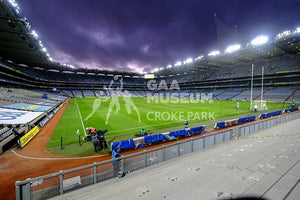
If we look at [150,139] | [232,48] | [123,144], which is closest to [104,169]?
[123,144]

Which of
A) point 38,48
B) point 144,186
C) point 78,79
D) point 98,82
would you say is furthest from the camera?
point 98,82

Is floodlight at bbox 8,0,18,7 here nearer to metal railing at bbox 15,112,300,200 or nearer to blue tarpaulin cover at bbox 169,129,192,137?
metal railing at bbox 15,112,300,200

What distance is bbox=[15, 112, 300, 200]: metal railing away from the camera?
167 inches

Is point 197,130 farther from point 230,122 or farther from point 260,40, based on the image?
point 260,40

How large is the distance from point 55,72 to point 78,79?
1329 cm

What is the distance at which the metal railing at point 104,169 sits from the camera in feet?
13.9

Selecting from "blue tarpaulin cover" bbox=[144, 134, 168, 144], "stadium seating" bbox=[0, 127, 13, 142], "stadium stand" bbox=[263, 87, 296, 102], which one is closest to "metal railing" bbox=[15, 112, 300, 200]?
"blue tarpaulin cover" bbox=[144, 134, 168, 144]

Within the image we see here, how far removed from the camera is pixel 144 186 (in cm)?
442

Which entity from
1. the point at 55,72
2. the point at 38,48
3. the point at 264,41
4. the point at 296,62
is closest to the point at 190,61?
the point at 264,41

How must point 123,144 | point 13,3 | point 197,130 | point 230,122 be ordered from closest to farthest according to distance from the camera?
point 123,144 < point 197,130 < point 230,122 < point 13,3

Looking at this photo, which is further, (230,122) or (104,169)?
(230,122)

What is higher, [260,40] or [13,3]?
[260,40]

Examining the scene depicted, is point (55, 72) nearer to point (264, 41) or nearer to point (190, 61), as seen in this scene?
point (190, 61)

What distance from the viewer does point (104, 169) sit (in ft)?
19.2
